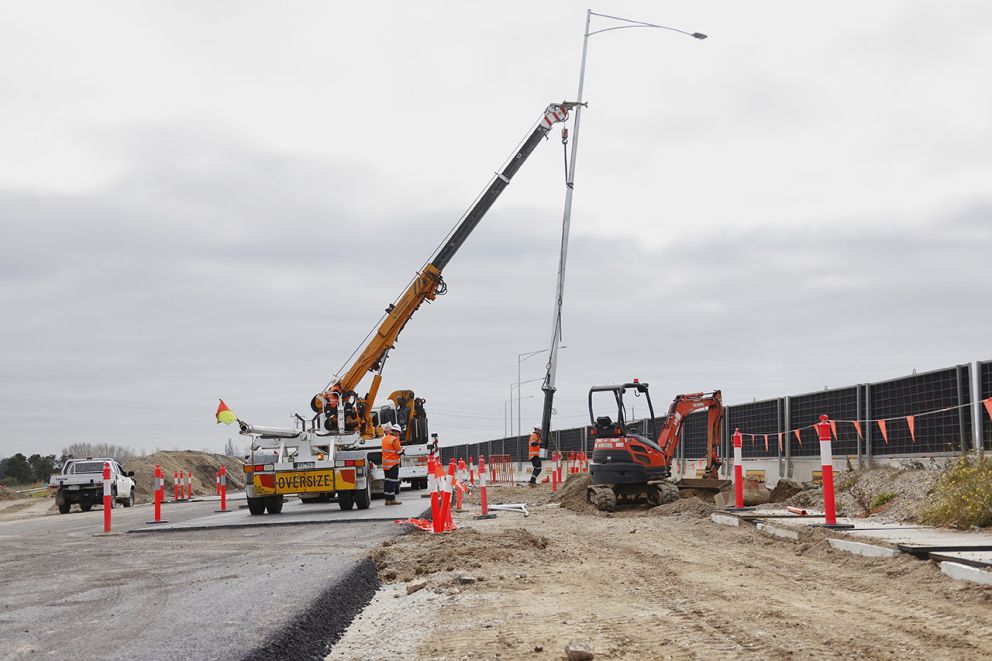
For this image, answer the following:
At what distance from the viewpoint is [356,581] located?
925 cm

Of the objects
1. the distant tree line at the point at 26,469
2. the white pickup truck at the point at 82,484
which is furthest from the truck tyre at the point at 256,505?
the distant tree line at the point at 26,469

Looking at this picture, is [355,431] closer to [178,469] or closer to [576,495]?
[576,495]

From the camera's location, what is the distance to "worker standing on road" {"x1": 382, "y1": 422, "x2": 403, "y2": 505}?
70.7ft

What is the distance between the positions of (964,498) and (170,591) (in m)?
9.01

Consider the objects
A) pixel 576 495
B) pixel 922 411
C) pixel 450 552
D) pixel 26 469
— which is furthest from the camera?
pixel 26 469

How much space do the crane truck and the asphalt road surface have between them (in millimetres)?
6227

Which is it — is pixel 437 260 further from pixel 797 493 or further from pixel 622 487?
pixel 797 493

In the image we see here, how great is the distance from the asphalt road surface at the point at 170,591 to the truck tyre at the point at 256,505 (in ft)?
21.2

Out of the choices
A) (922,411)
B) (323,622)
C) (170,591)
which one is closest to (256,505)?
(170,591)

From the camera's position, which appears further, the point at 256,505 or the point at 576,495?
the point at 576,495

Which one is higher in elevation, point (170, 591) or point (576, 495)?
point (170, 591)

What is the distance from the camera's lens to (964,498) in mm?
11844

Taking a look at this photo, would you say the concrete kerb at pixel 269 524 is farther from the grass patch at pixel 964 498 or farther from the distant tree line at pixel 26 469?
the distant tree line at pixel 26 469

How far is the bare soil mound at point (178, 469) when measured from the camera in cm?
4968
